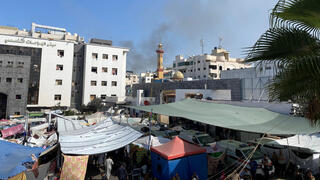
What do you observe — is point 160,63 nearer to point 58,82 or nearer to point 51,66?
point 58,82

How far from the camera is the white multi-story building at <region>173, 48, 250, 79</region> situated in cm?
5347

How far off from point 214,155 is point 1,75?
34.4 m

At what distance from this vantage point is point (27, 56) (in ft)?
100

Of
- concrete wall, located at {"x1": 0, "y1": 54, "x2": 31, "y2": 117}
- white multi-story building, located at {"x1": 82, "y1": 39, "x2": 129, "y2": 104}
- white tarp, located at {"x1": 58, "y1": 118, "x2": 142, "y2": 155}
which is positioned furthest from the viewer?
white multi-story building, located at {"x1": 82, "y1": 39, "x2": 129, "y2": 104}

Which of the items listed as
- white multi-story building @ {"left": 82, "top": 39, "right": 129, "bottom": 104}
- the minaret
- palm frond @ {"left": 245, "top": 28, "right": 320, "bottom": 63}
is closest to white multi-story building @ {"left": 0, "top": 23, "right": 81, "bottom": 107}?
white multi-story building @ {"left": 82, "top": 39, "right": 129, "bottom": 104}

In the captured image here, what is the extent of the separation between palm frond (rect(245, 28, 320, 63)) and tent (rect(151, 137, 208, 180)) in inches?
237

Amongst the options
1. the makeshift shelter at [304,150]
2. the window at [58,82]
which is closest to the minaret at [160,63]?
the window at [58,82]

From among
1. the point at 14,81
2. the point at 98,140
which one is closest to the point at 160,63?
the point at 14,81

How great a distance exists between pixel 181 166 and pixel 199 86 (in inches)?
672

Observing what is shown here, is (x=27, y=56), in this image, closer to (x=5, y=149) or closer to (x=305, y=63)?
(x=5, y=149)

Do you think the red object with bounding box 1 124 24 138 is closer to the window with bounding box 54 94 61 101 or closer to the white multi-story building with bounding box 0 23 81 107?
the white multi-story building with bounding box 0 23 81 107

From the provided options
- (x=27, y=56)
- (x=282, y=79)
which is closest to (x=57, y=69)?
(x=27, y=56)

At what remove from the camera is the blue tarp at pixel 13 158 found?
6.44 metres

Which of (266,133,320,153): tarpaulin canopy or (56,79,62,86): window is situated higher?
(56,79,62,86): window
